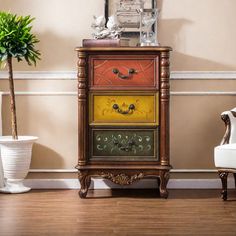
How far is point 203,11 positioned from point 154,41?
0.45 m

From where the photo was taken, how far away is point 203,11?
418cm

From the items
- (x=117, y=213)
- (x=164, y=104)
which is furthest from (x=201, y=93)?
(x=117, y=213)

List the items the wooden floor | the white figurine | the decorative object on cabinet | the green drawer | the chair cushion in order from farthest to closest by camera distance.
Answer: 1. the decorative object on cabinet
2. the white figurine
3. the green drawer
4. the chair cushion
5. the wooden floor

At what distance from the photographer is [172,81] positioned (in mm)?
4199

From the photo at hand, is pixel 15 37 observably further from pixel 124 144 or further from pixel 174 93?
pixel 174 93

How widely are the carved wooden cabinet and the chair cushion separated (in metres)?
0.32

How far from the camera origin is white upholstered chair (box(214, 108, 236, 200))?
Result: 3.58 meters

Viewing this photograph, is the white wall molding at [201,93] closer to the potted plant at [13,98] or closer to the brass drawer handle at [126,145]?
the brass drawer handle at [126,145]

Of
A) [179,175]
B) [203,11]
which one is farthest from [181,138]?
[203,11]

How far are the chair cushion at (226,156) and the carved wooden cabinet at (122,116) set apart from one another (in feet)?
1.06

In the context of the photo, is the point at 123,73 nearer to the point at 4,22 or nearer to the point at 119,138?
the point at 119,138

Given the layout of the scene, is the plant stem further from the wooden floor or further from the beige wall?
the wooden floor

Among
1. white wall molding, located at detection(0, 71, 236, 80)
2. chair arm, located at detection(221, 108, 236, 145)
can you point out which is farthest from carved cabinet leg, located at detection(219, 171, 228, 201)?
white wall molding, located at detection(0, 71, 236, 80)

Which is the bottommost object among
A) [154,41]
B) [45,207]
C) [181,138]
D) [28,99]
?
[45,207]
